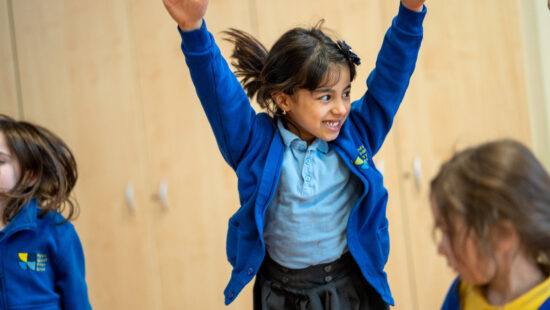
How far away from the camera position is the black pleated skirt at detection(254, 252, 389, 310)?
1.22 meters

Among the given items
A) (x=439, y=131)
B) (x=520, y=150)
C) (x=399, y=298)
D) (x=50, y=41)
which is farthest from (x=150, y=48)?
(x=520, y=150)

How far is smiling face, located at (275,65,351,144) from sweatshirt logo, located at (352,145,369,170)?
0.07 metres

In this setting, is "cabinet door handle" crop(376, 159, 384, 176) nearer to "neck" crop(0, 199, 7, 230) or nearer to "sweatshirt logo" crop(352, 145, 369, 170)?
"sweatshirt logo" crop(352, 145, 369, 170)

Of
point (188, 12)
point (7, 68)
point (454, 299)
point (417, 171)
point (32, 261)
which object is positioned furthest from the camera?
point (7, 68)

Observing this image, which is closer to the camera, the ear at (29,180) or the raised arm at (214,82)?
the raised arm at (214,82)

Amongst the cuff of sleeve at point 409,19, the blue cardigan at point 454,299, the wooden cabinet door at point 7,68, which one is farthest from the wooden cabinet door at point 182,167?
the blue cardigan at point 454,299

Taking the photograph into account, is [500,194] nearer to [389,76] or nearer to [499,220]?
[499,220]

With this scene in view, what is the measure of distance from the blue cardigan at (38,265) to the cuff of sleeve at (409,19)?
96 cm

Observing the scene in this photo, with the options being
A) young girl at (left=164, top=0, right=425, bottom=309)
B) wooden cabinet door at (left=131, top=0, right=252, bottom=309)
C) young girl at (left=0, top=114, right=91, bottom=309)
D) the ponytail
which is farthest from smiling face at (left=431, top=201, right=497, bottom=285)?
wooden cabinet door at (left=131, top=0, right=252, bottom=309)

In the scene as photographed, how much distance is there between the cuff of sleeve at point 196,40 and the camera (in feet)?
3.65

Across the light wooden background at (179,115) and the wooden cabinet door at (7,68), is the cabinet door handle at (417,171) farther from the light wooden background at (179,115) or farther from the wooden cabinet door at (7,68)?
the wooden cabinet door at (7,68)

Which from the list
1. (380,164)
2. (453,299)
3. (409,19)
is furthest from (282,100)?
(380,164)

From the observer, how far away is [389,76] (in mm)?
1219

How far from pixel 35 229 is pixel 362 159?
817 millimetres
